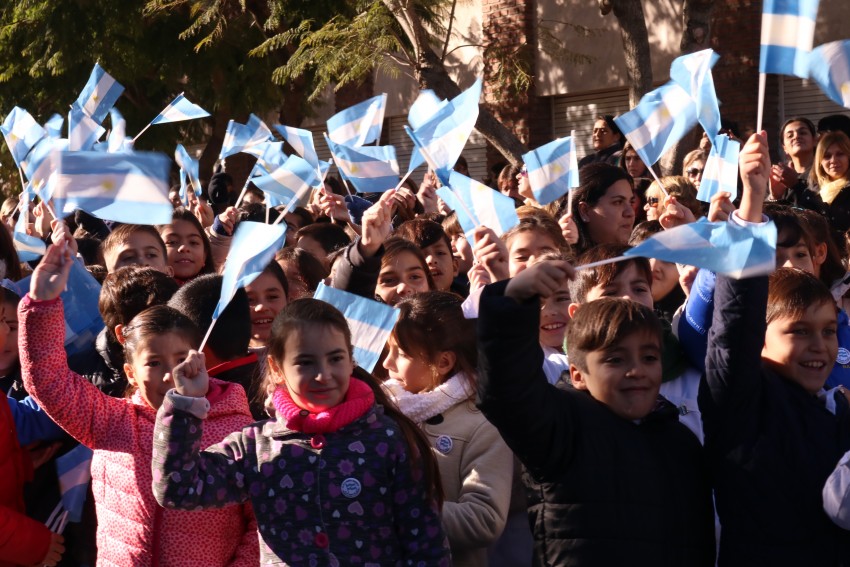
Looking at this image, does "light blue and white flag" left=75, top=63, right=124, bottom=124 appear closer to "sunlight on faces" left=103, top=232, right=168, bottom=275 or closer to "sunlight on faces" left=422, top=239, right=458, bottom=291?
"sunlight on faces" left=103, top=232, right=168, bottom=275

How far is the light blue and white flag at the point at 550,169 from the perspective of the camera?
214 inches

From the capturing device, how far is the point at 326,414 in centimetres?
304

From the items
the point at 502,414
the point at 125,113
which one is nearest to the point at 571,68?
the point at 125,113

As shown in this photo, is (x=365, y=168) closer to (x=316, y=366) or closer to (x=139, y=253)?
(x=139, y=253)

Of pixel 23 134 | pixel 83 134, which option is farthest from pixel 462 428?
pixel 23 134

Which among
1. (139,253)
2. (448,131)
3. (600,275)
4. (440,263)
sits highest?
(448,131)

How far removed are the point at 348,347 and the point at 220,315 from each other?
0.71 metres

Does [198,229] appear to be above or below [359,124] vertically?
below

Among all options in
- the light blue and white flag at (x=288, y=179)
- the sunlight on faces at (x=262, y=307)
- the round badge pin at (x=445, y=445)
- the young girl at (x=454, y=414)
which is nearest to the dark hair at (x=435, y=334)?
the young girl at (x=454, y=414)

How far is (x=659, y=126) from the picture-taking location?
5410 millimetres

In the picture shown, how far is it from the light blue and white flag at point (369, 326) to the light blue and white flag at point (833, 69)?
1299mm

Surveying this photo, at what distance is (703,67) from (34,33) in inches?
424

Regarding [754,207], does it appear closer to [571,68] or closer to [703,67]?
[703,67]

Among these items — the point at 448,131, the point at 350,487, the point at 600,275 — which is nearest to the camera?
the point at 350,487
